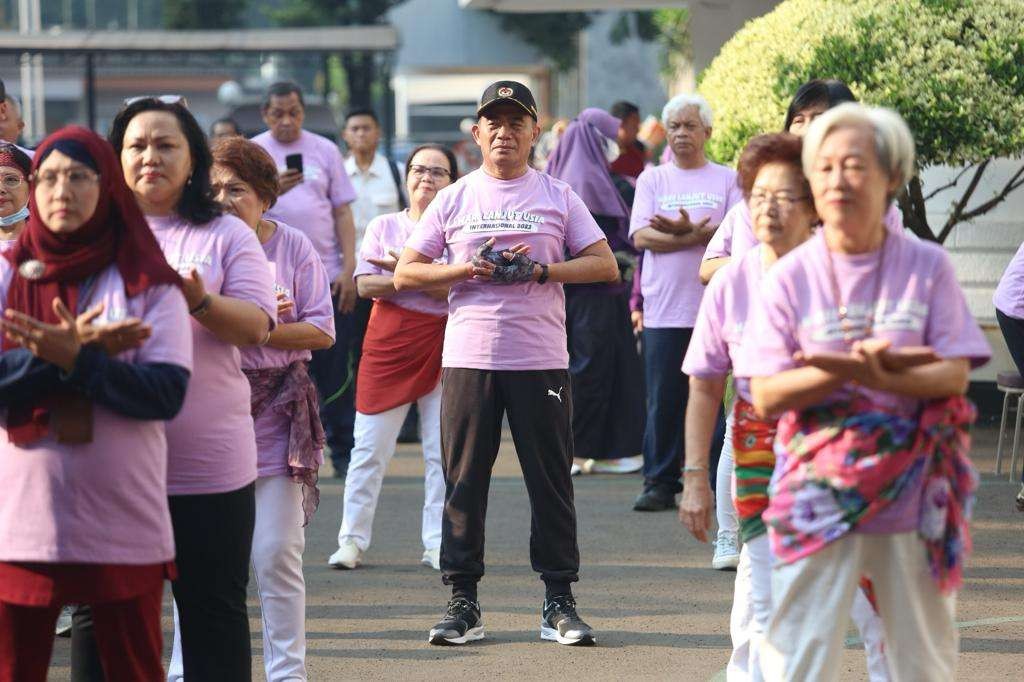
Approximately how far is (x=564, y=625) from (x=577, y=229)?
1.50 metres

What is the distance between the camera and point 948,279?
13.0 feet

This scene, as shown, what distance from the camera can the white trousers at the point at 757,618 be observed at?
487 centimetres

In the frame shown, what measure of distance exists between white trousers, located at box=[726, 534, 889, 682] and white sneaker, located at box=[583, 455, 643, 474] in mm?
5252

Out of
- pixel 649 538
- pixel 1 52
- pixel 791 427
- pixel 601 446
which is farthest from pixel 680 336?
pixel 1 52

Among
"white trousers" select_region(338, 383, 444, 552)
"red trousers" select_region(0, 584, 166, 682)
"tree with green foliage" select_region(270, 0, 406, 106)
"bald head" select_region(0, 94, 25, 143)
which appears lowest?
"white trousers" select_region(338, 383, 444, 552)

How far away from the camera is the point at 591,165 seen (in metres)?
10.1

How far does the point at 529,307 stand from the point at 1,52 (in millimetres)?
16957

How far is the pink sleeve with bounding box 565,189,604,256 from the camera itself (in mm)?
6379

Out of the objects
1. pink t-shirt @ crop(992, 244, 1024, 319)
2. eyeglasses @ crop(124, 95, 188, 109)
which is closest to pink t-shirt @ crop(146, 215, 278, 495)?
eyeglasses @ crop(124, 95, 188, 109)

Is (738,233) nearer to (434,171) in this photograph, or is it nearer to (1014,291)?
(434,171)

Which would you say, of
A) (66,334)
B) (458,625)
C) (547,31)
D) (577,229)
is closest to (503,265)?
(577,229)

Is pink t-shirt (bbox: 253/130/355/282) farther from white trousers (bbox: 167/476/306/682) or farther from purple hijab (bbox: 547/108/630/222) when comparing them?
white trousers (bbox: 167/476/306/682)

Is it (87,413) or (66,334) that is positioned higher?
(66,334)

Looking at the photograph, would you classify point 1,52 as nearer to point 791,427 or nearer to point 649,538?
point 649,538
